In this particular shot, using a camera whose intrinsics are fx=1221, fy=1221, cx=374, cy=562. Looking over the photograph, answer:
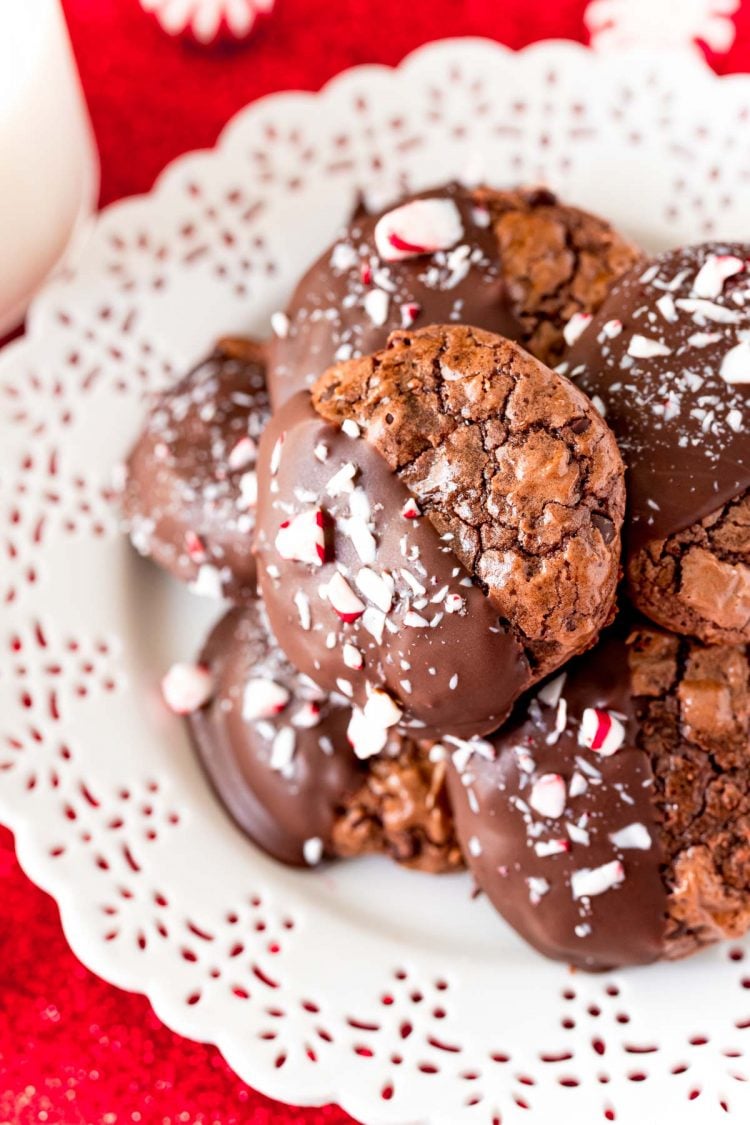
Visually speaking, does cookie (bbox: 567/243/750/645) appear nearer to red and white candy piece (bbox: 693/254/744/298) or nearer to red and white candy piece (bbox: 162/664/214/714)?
red and white candy piece (bbox: 693/254/744/298)

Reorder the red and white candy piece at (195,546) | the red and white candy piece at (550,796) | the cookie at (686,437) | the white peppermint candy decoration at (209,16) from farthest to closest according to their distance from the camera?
the white peppermint candy decoration at (209,16) < the red and white candy piece at (195,546) < the red and white candy piece at (550,796) < the cookie at (686,437)

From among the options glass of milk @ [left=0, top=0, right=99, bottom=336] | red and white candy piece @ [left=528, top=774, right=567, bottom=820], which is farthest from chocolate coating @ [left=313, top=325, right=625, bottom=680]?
glass of milk @ [left=0, top=0, right=99, bottom=336]

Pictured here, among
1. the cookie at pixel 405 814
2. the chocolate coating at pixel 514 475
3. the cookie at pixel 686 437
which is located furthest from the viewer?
the cookie at pixel 405 814

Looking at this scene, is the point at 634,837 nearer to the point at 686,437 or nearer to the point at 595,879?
the point at 595,879

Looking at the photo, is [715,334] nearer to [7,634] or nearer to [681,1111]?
[681,1111]

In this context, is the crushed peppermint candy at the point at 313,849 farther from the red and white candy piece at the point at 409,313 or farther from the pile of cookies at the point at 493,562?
the red and white candy piece at the point at 409,313

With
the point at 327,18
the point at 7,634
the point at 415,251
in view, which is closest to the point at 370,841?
the point at 7,634

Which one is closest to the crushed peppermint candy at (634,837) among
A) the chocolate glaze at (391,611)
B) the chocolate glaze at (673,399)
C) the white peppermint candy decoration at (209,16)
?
the chocolate glaze at (391,611)
